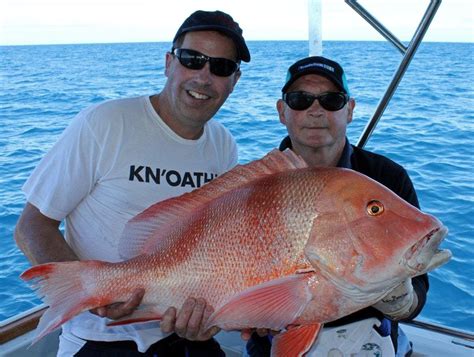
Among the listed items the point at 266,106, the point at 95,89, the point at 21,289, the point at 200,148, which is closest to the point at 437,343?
the point at 200,148

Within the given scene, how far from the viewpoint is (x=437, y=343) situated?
290 cm

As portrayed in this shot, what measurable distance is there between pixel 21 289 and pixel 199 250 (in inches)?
197

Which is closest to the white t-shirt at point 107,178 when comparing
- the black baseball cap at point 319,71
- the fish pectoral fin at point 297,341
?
the black baseball cap at point 319,71

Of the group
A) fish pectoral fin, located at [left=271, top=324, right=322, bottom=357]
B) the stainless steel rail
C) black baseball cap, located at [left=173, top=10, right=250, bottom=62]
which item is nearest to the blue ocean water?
the stainless steel rail

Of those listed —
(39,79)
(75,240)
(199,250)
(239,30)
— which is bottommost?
(39,79)

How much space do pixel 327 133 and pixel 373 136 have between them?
9437 millimetres

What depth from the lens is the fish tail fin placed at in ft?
4.99

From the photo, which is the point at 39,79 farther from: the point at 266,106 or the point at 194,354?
the point at 194,354

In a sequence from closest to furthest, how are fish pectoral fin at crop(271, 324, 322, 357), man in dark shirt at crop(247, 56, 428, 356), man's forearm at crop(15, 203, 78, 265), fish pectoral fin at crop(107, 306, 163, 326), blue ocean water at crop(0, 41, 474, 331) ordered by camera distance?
fish pectoral fin at crop(271, 324, 322, 357)
fish pectoral fin at crop(107, 306, 163, 326)
man's forearm at crop(15, 203, 78, 265)
man in dark shirt at crop(247, 56, 428, 356)
blue ocean water at crop(0, 41, 474, 331)

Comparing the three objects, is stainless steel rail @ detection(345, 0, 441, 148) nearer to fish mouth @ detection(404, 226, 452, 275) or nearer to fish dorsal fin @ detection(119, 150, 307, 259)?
fish dorsal fin @ detection(119, 150, 307, 259)

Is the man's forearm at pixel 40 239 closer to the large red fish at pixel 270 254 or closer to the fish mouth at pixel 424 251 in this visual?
the large red fish at pixel 270 254

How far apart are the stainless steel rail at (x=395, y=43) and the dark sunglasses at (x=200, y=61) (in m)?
1.37

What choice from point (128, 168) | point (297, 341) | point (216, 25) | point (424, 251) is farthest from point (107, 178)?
point (424, 251)

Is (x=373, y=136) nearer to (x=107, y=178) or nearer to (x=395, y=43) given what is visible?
(x=395, y=43)
